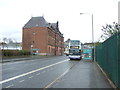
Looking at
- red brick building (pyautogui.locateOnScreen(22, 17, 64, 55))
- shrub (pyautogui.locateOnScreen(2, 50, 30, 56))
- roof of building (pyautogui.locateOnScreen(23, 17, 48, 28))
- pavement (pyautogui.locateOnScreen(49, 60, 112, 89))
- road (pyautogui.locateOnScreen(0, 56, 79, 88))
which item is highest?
roof of building (pyautogui.locateOnScreen(23, 17, 48, 28))

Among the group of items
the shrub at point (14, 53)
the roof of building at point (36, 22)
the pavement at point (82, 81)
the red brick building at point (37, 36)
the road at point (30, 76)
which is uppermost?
the roof of building at point (36, 22)

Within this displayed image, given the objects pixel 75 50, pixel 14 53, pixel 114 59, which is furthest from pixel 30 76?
pixel 14 53

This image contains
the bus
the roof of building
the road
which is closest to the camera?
the road

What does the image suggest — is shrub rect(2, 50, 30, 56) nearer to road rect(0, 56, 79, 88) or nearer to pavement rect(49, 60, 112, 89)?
road rect(0, 56, 79, 88)

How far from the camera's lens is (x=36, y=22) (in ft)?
286

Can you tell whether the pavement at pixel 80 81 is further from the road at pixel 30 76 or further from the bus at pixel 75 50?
the bus at pixel 75 50

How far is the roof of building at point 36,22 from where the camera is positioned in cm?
8524

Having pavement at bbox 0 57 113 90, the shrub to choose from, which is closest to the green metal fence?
pavement at bbox 0 57 113 90

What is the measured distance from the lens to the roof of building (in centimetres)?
8524

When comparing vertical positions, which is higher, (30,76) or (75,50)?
(75,50)

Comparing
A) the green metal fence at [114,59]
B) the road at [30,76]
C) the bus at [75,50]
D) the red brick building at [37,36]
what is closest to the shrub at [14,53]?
the bus at [75,50]

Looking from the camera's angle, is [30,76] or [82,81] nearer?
[82,81]

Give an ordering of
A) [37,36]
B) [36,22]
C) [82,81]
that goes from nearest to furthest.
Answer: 1. [82,81]
2. [37,36]
3. [36,22]

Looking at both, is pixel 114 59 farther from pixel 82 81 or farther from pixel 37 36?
pixel 37 36
